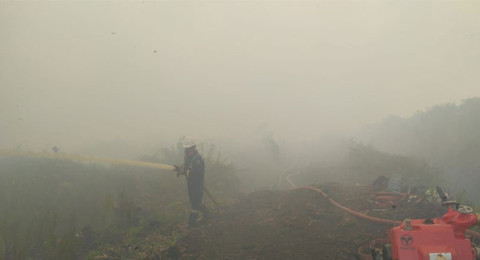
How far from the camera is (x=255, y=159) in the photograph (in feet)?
61.9

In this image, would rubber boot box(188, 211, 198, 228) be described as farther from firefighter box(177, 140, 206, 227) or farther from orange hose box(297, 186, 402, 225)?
orange hose box(297, 186, 402, 225)

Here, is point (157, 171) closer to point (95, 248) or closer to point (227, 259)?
point (95, 248)

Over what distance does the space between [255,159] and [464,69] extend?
32.1 metres

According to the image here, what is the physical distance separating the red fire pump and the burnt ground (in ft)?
5.87

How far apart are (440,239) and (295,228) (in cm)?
363

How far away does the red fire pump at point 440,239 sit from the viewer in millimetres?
3645

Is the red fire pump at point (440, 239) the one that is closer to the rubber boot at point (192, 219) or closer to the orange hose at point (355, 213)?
the orange hose at point (355, 213)

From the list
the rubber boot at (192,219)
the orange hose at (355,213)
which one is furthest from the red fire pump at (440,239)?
the rubber boot at (192,219)

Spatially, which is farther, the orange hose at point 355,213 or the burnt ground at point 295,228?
the orange hose at point 355,213

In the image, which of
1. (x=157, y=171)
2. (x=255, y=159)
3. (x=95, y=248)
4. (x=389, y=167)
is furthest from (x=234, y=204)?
(x=255, y=159)

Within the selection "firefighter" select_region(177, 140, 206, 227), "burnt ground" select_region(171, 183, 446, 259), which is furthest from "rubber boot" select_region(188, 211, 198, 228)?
"burnt ground" select_region(171, 183, 446, 259)

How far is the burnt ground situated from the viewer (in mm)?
6086

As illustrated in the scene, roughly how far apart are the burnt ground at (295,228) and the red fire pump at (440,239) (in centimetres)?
179

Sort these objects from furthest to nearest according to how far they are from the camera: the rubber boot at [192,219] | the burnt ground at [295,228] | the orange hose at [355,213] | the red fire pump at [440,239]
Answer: the rubber boot at [192,219] < the orange hose at [355,213] < the burnt ground at [295,228] < the red fire pump at [440,239]
